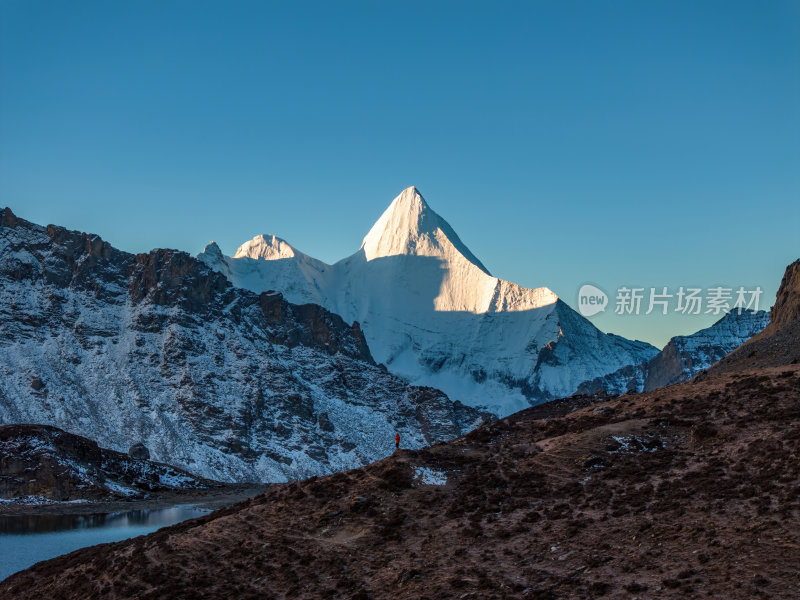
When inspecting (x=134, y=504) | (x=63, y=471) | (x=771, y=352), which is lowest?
(x=134, y=504)

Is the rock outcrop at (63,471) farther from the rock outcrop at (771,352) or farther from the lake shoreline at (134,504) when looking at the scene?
the rock outcrop at (771,352)

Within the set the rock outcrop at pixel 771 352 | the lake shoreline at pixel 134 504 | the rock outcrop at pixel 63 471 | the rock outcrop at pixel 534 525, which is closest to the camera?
the rock outcrop at pixel 534 525

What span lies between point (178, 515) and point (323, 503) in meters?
75.2

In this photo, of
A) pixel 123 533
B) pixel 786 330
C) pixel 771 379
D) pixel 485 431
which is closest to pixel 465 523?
pixel 485 431

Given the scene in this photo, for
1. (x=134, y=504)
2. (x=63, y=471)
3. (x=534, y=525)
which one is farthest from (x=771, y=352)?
(x=63, y=471)

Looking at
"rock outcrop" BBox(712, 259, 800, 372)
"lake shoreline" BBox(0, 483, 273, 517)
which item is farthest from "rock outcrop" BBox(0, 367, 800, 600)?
"lake shoreline" BBox(0, 483, 273, 517)

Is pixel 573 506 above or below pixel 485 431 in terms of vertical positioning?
below

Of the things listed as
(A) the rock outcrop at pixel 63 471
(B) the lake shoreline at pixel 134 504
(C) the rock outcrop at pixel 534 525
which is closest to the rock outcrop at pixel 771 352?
(C) the rock outcrop at pixel 534 525

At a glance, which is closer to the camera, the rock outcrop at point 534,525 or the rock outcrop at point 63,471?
the rock outcrop at point 534,525

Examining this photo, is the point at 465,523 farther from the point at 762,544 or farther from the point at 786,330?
the point at 786,330

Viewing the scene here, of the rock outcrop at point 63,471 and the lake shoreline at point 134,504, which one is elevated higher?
the rock outcrop at point 63,471

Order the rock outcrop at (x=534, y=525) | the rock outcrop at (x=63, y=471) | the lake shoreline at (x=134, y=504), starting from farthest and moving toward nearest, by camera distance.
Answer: the rock outcrop at (x=63, y=471) < the lake shoreline at (x=134, y=504) < the rock outcrop at (x=534, y=525)

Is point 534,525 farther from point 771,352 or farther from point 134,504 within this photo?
point 134,504

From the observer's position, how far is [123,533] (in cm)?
8894
